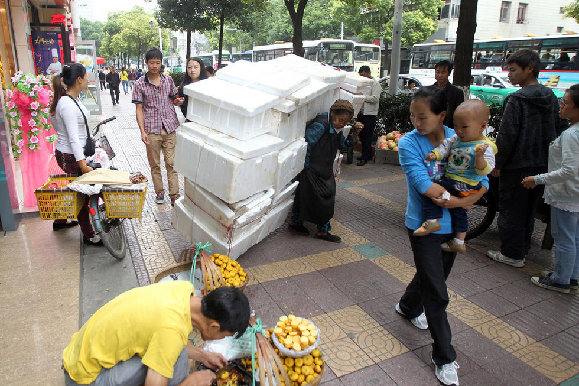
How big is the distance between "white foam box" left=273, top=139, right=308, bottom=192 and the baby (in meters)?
1.58

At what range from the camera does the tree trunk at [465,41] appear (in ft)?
20.7

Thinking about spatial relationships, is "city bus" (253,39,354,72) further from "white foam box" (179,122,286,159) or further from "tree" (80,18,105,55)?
"tree" (80,18,105,55)

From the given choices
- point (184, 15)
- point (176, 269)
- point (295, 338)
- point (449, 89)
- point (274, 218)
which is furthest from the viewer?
point (184, 15)

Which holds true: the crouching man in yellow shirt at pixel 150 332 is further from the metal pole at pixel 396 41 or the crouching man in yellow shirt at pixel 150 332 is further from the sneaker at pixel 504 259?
the metal pole at pixel 396 41

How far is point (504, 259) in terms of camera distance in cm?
419

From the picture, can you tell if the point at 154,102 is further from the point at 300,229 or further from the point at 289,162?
the point at 300,229

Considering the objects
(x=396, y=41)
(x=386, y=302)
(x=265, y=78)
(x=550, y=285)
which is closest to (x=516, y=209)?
(x=550, y=285)

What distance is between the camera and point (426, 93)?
2400mm

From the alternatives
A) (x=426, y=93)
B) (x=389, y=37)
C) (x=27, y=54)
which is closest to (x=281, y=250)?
(x=426, y=93)

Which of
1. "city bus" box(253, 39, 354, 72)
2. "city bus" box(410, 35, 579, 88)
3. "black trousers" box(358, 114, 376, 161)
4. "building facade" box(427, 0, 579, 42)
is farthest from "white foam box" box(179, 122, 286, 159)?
"building facade" box(427, 0, 579, 42)

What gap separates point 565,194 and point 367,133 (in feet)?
16.0

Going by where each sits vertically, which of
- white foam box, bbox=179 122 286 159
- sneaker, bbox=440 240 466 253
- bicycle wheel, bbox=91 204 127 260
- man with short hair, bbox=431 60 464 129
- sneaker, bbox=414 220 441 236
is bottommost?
bicycle wheel, bbox=91 204 127 260

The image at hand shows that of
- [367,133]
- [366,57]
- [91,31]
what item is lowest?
[367,133]

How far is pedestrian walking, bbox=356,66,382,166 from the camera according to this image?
7664 millimetres
